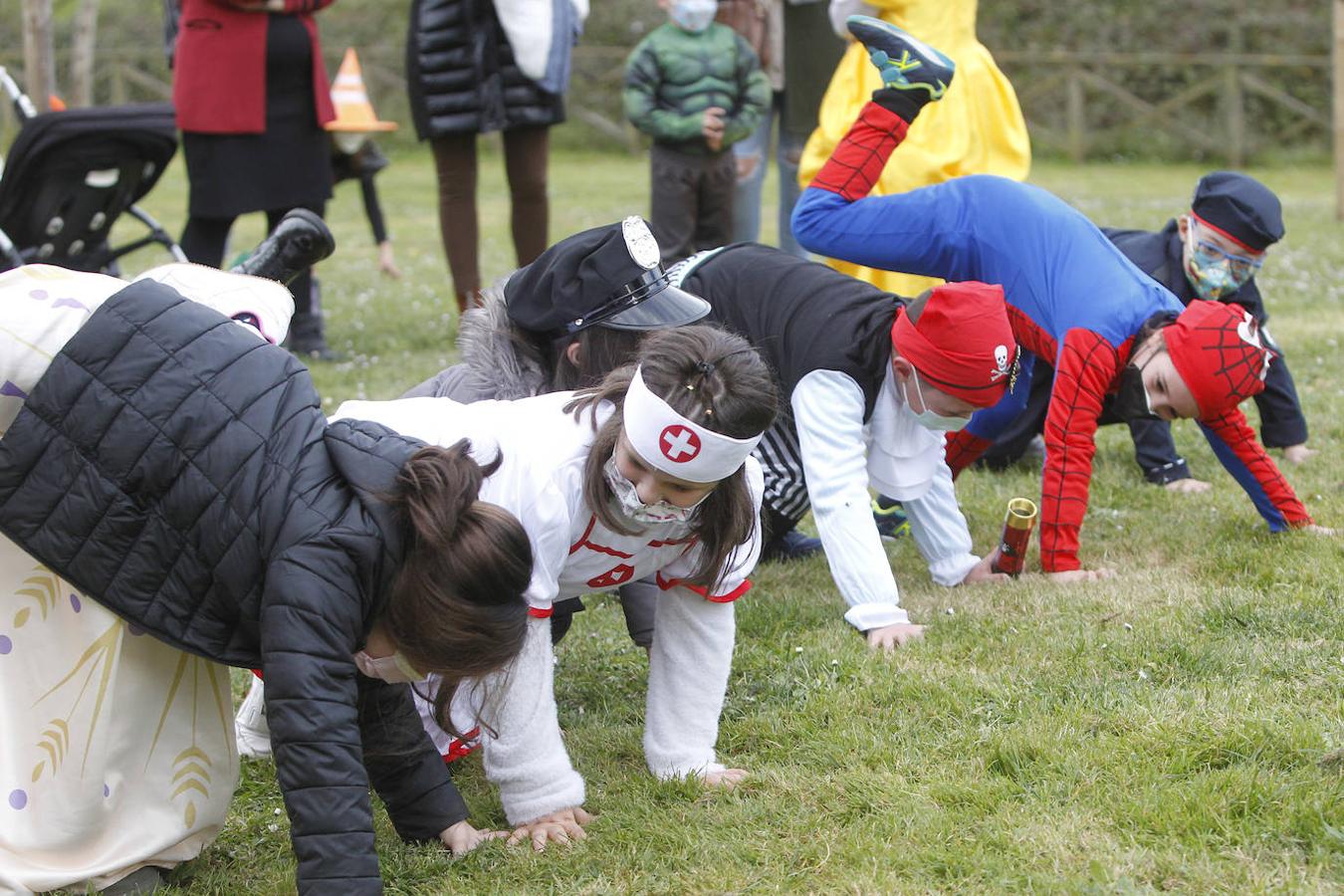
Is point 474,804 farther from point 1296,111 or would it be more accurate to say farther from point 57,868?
point 1296,111

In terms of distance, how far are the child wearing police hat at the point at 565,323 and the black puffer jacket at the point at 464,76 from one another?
11.2 ft

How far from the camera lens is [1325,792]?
2.55 metres

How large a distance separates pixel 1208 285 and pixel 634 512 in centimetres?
286

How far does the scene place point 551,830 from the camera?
2.67 metres

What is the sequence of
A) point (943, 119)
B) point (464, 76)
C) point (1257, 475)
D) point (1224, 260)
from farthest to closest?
point (464, 76), point (943, 119), point (1224, 260), point (1257, 475)

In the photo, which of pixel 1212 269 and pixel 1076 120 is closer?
pixel 1212 269

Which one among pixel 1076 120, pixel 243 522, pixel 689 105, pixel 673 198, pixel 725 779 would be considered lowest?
pixel 1076 120

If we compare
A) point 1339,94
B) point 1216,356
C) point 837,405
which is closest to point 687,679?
point 837,405

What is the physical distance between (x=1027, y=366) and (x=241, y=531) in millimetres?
2943

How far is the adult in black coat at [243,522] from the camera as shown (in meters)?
2.20

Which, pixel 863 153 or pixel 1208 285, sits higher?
pixel 863 153

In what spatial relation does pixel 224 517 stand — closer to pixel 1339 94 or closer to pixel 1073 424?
pixel 1073 424

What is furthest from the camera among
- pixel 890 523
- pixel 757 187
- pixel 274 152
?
pixel 757 187

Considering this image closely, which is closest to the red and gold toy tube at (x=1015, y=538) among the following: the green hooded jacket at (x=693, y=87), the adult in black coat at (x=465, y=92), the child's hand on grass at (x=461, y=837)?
the child's hand on grass at (x=461, y=837)
